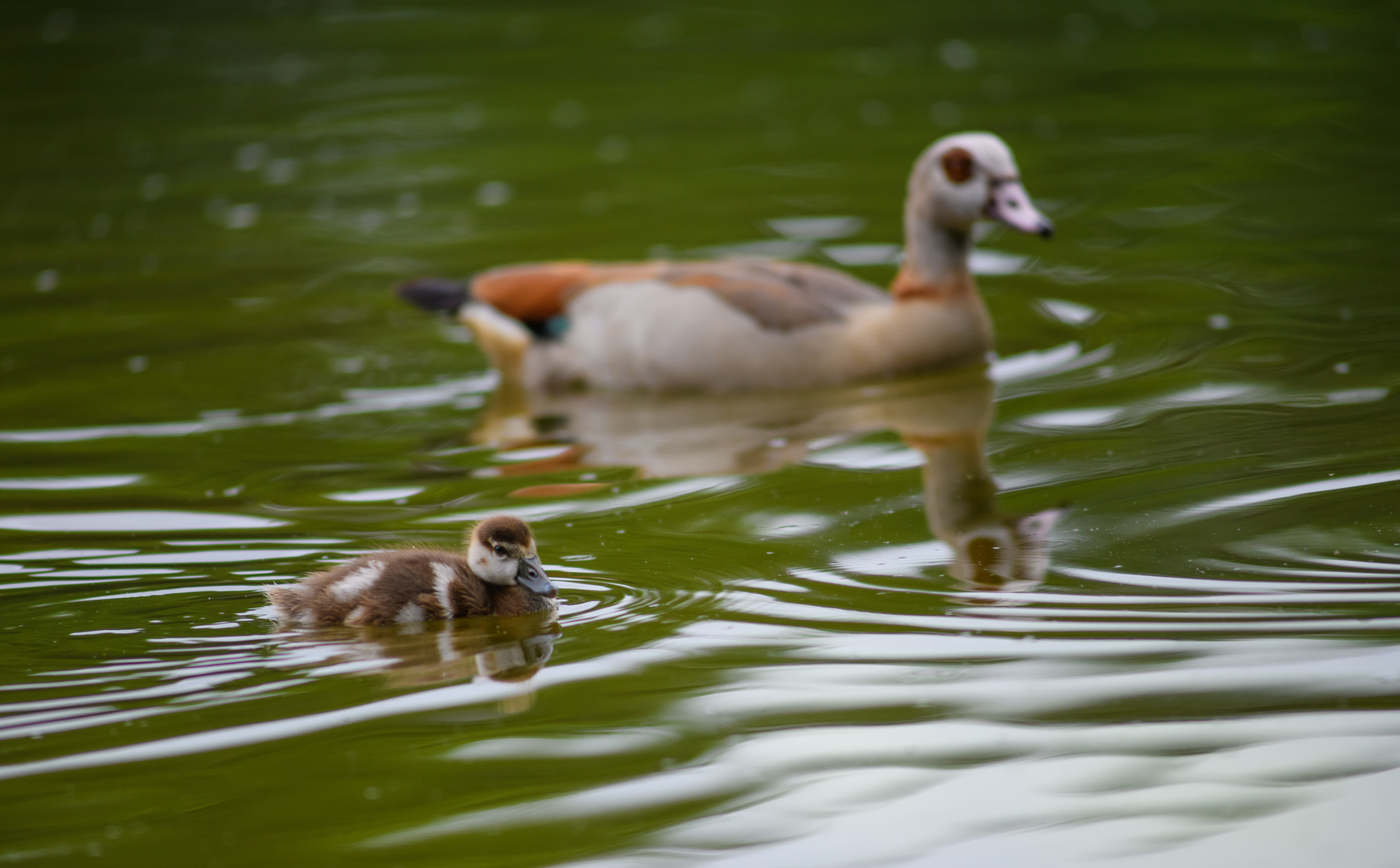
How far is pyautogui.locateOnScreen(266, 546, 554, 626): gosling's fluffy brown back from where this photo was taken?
16.8ft

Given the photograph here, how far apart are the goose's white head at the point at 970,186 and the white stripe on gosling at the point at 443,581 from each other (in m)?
4.07


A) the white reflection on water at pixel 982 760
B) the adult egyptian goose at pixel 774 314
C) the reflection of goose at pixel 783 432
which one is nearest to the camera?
the white reflection on water at pixel 982 760

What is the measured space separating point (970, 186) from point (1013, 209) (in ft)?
0.79

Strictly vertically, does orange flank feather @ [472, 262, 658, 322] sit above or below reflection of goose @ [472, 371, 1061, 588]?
above

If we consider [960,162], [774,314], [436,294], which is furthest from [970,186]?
[436,294]

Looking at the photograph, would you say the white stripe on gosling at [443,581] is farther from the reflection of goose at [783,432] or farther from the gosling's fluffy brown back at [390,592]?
the reflection of goose at [783,432]

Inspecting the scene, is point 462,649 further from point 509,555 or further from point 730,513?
point 730,513

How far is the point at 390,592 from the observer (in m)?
5.12

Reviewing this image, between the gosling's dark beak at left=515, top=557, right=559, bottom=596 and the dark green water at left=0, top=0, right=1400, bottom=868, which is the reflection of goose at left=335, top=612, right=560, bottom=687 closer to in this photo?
the dark green water at left=0, top=0, right=1400, bottom=868

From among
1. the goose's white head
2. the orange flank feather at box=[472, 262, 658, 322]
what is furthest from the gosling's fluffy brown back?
the goose's white head

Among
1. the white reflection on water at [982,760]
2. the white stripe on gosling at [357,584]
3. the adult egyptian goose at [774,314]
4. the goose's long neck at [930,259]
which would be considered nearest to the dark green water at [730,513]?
the white reflection on water at [982,760]

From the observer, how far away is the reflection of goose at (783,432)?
605 cm

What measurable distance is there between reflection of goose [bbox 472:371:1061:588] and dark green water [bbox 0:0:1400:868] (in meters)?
0.04

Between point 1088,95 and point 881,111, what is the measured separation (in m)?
1.77
